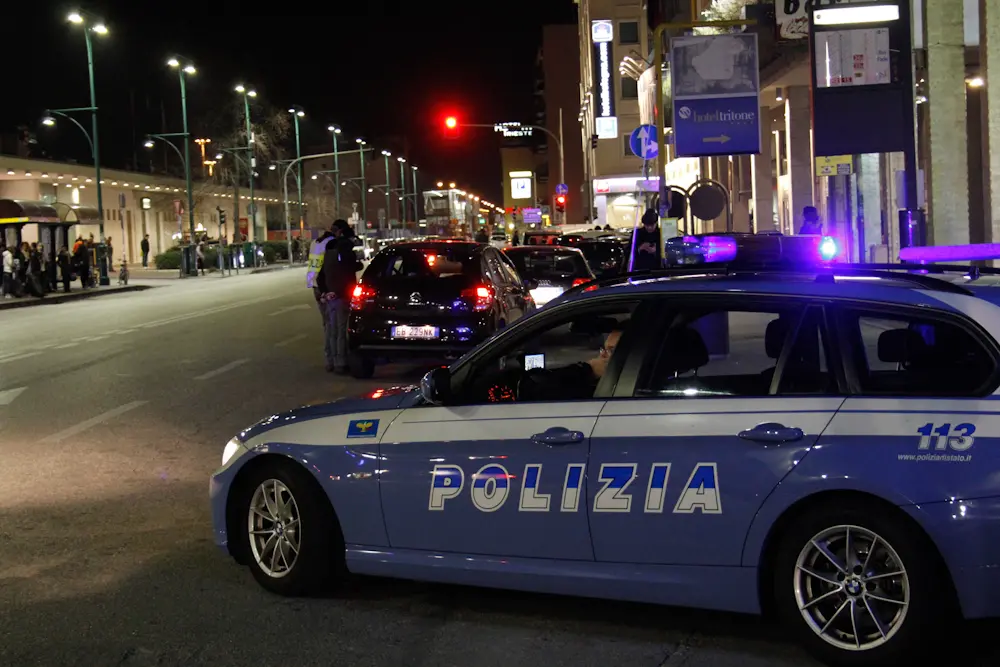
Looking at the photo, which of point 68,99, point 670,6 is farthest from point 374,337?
point 68,99

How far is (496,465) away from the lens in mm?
5109

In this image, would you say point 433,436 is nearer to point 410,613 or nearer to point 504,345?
point 504,345

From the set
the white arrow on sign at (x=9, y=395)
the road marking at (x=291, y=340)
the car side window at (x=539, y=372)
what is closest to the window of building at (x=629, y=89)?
the road marking at (x=291, y=340)

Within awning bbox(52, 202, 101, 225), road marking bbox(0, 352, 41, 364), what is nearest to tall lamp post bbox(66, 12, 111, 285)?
awning bbox(52, 202, 101, 225)

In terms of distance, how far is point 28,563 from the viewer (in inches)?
256

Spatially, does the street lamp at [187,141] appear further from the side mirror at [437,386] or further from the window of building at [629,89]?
the side mirror at [437,386]

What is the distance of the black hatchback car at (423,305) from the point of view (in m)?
14.0

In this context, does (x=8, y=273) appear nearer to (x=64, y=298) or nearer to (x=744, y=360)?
(x=64, y=298)

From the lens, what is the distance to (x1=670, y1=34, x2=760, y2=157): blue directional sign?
62.8ft

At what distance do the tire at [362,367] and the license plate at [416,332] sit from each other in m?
0.62

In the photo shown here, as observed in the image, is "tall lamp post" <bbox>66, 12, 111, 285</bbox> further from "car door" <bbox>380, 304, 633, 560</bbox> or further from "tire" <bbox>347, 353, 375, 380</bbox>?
"car door" <bbox>380, 304, 633, 560</bbox>

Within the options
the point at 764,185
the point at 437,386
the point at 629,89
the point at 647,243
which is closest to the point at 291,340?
the point at 647,243

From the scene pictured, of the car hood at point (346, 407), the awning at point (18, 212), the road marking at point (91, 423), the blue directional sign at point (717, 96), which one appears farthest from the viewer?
the awning at point (18, 212)

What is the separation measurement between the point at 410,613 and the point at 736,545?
164 cm
